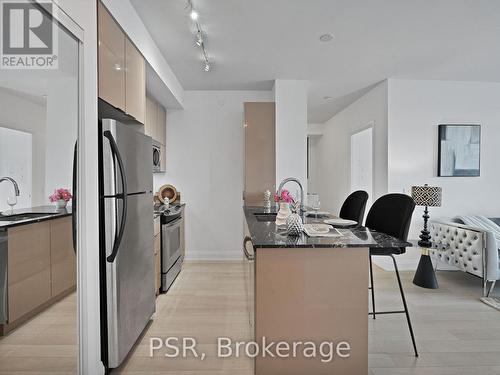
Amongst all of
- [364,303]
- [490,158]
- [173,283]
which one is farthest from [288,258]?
[490,158]

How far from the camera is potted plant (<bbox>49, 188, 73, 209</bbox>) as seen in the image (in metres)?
1.47

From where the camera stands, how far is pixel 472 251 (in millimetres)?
3143

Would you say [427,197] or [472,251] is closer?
[472,251]

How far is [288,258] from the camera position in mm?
1647

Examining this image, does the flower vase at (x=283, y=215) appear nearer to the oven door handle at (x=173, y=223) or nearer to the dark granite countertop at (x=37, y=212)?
the dark granite countertop at (x=37, y=212)

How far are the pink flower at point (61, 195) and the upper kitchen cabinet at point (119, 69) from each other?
70 cm

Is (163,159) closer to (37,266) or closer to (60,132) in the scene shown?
(60,132)

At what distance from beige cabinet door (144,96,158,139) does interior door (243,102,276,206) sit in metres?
1.29

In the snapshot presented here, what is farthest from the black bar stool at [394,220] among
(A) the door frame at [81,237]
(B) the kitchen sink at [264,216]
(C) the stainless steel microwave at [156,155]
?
(C) the stainless steel microwave at [156,155]

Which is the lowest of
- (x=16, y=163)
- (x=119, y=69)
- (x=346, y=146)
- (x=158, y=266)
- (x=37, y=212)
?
(x=158, y=266)

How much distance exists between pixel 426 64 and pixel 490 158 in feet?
5.95

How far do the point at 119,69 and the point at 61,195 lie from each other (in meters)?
1.14

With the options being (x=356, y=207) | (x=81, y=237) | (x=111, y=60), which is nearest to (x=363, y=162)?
(x=356, y=207)

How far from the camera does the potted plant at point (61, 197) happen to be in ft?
4.82
